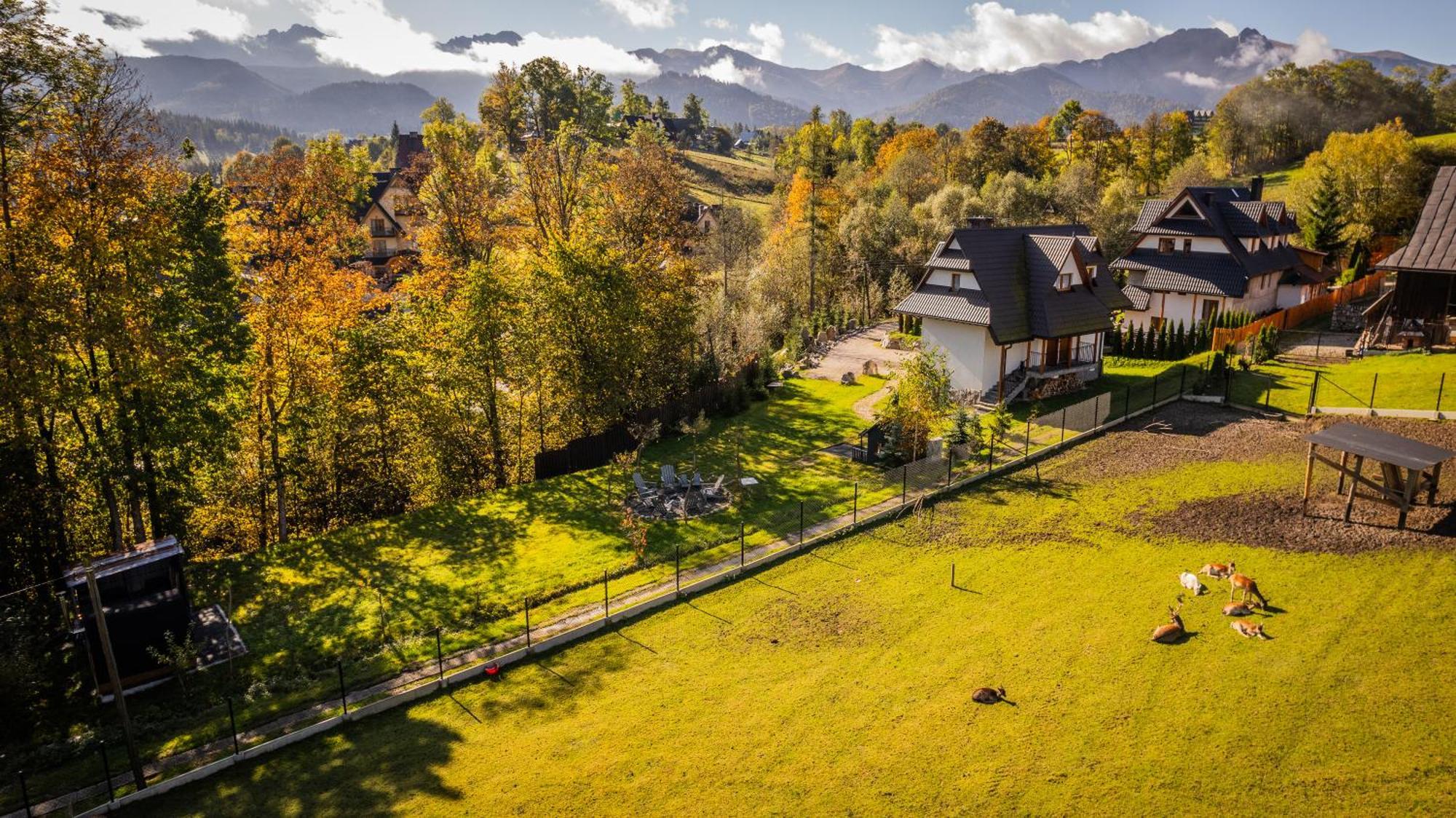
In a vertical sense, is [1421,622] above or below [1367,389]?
below

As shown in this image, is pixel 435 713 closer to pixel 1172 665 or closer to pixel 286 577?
pixel 286 577

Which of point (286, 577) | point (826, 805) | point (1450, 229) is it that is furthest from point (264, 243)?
point (1450, 229)

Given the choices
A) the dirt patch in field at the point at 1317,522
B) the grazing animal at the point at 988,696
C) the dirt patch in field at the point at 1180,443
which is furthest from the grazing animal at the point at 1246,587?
the dirt patch in field at the point at 1180,443

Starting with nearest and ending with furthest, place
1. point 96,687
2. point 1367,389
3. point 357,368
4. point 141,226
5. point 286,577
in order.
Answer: point 96,687
point 141,226
point 286,577
point 357,368
point 1367,389

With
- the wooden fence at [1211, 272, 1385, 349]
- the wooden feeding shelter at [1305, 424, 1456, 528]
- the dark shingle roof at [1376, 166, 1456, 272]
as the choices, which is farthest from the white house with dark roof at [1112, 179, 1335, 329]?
the wooden feeding shelter at [1305, 424, 1456, 528]

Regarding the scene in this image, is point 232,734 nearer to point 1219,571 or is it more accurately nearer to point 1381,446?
point 1219,571

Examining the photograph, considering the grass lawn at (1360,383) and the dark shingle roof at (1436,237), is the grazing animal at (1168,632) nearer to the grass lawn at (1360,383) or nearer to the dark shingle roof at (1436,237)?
the grass lawn at (1360,383)
